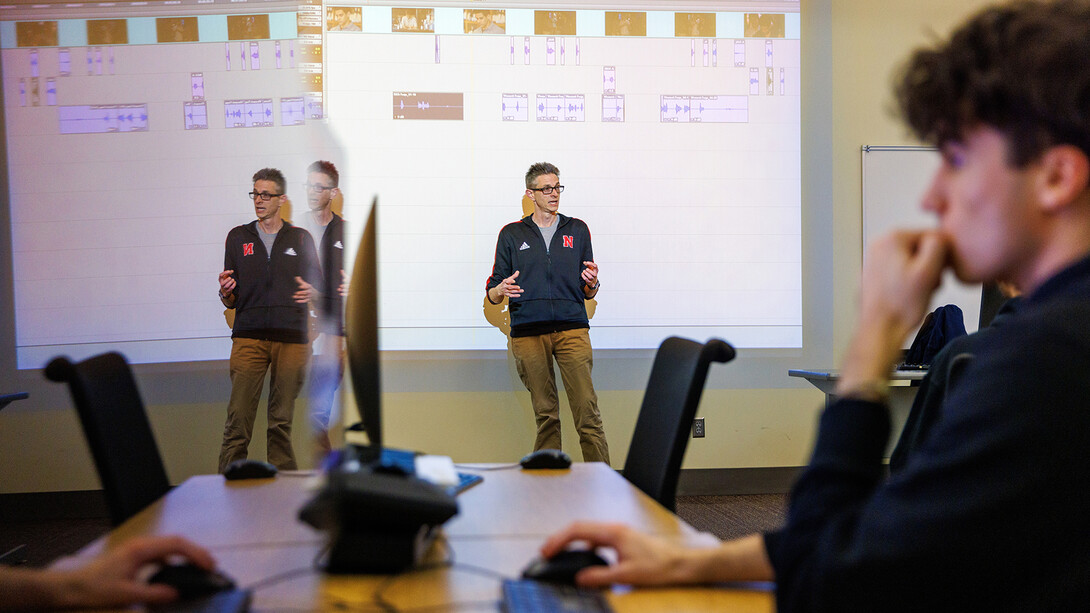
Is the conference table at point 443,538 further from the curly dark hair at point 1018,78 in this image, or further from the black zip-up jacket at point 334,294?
the curly dark hair at point 1018,78

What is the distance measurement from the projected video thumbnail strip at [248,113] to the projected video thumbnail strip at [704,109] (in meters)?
2.23

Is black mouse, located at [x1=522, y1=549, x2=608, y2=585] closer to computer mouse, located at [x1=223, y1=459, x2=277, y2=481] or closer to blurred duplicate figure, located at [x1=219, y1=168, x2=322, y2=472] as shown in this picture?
computer mouse, located at [x1=223, y1=459, x2=277, y2=481]

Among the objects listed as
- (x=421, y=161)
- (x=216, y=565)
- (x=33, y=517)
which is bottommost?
(x=33, y=517)

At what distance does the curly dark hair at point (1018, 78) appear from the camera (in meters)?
0.71

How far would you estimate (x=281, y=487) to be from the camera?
174 centimetres

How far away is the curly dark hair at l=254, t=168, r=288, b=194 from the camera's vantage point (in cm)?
425

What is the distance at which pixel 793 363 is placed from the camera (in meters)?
4.67

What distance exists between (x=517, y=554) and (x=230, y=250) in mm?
3454

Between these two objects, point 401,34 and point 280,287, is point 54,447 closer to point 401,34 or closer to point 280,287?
point 280,287

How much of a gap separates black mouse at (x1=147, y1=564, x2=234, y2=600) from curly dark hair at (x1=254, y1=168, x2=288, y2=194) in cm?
356

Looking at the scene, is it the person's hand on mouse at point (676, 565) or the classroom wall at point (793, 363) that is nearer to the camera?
the person's hand on mouse at point (676, 565)

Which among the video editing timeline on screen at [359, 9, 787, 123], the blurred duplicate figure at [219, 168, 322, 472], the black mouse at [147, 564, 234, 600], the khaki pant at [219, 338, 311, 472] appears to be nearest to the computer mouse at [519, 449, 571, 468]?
the black mouse at [147, 564, 234, 600]

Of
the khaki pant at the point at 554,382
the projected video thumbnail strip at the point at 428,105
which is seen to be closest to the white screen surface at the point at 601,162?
the projected video thumbnail strip at the point at 428,105

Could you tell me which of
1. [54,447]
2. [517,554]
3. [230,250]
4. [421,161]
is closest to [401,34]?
[421,161]
